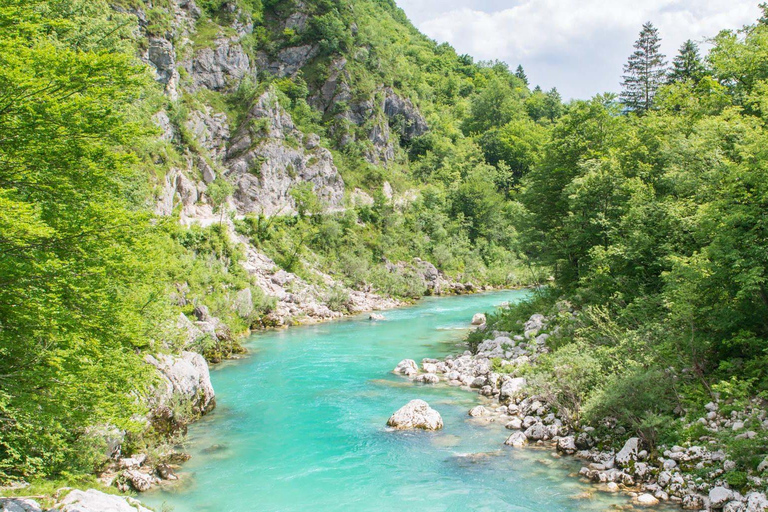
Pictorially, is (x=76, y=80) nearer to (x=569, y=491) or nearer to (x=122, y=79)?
(x=122, y=79)

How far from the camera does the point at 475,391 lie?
17.1m

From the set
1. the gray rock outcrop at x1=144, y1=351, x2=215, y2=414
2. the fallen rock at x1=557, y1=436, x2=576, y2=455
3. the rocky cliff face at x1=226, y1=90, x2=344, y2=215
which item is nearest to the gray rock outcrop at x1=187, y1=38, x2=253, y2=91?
the rocky cliff face at x1=226, y1=90, x2=344, y2=215

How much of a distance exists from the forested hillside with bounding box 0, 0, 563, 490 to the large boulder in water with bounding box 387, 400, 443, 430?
570 centimetres

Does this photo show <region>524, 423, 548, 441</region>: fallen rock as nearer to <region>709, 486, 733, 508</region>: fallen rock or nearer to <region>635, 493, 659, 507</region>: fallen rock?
<region>635, 493, 659, 507</region>: fallen rock

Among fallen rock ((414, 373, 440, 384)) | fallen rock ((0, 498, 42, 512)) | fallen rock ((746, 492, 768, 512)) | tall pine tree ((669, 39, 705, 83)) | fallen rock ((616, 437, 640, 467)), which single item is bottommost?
fallen rock ((414, 373, 440, 384))

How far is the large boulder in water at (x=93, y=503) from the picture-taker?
705 cm

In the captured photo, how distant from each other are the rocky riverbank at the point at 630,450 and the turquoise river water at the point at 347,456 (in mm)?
467

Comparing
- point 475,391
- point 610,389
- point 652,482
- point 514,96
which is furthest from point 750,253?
point 514,96

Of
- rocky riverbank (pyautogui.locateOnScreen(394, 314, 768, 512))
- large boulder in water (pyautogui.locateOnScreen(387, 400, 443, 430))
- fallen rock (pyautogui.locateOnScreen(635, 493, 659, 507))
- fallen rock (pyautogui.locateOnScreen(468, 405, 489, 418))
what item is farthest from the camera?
fallen rock (pyautogui.locateOnScreen(468, 405, 489, 418))

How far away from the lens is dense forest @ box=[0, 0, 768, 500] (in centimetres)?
728

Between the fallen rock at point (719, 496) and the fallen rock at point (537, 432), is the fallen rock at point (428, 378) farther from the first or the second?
the fallen rock at point (719, 496)

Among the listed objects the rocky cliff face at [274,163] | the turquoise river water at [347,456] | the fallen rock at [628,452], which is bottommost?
the turquoise river water at [347,456]

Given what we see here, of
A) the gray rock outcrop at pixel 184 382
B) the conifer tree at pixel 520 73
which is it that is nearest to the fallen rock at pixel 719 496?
the gray rock outcrop at pixel 184 382

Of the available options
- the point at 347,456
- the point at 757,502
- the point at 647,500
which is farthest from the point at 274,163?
the point at 757,502
